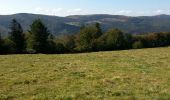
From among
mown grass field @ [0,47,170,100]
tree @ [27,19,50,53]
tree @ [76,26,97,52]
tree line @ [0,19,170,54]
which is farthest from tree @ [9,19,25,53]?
mown grass field @ [0,47,170,100]

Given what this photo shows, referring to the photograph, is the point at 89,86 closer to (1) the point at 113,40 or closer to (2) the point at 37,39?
(2) the point at 37,39

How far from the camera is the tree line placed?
8412 cm

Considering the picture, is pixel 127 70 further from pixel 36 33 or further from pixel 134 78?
pixel 36 33

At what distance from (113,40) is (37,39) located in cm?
2787

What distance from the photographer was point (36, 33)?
86312mm

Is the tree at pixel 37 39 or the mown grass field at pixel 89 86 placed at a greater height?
the mown grass field at pixel 89 86

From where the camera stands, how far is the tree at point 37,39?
84062mm

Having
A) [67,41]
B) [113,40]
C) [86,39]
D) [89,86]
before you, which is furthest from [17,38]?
[89,86]

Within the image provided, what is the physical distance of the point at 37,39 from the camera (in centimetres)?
8531

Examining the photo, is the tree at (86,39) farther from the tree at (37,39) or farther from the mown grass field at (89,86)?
the mown grass field at (89,86)

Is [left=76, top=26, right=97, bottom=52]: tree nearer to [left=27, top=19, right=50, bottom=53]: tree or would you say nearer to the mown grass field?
[left=27, top=19, right=50, bottom=53]: tree

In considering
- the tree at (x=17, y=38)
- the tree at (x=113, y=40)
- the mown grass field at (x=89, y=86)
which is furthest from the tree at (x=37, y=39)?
the mown grass field at (x=89, y=86)

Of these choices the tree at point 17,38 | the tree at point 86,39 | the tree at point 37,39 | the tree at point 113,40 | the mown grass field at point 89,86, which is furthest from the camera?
the tree at point 113,40

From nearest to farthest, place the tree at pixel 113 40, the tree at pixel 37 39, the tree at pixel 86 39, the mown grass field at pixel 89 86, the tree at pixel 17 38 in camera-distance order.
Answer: the mown grass field at pixel 89 86 < the tree at pixel 37 39 < the tree at pixel 17 38 < the tree at pixel 86 39 < the tree at pixel 113 40
